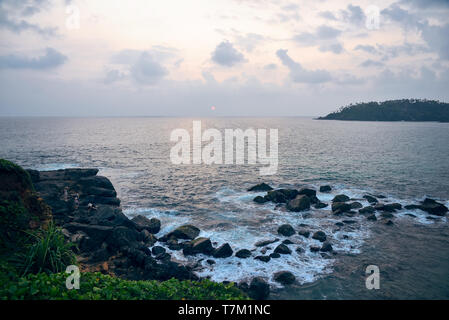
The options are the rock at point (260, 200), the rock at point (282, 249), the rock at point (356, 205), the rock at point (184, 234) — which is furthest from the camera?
the rock at point (260, 200)

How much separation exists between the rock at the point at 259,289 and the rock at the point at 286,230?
7.14 meters

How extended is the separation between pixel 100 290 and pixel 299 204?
70.9ft

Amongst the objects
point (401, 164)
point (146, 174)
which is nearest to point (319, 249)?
point (146, 174)

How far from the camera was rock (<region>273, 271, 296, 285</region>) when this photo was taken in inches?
566

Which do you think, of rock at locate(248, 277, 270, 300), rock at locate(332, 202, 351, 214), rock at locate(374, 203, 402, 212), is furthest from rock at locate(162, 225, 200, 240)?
rock at locate(374, 203, 402, 212)

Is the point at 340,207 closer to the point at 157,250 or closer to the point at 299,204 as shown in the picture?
the point at 299,204

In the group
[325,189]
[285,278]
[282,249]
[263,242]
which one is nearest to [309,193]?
[325,189]

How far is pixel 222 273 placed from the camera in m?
15.3

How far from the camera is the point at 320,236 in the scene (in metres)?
19.5

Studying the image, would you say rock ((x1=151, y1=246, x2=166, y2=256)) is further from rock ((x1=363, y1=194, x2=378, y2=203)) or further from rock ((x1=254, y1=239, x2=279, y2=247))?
rock ((x1=363, y1=194, x2=378, y2=203))

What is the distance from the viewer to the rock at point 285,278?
566 inches

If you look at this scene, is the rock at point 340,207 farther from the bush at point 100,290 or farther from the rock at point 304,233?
the bush at point 100,290

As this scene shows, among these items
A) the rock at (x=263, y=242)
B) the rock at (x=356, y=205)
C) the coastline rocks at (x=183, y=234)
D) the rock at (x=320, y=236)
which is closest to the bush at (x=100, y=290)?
the rock at (x=263, y=242)

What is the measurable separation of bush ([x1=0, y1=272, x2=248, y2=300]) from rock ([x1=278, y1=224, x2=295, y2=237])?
1141 cm
